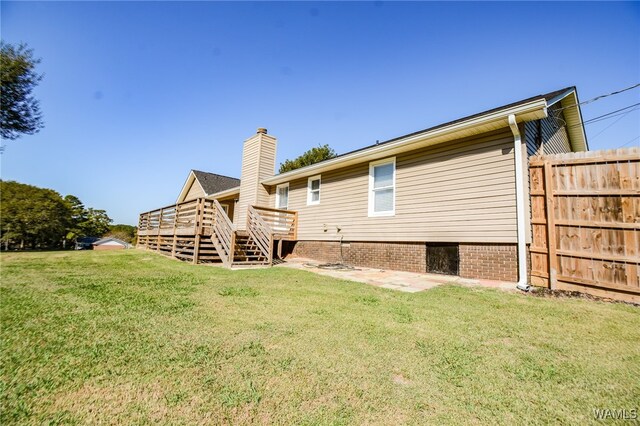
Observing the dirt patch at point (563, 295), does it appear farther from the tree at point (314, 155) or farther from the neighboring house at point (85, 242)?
the neighboring house at point (85, 242)

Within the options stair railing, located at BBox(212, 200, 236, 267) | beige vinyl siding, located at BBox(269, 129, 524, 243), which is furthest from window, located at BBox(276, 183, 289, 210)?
stair railing, located at BBox(212, 200, 236, 267)

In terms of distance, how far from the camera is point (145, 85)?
38.9 ft

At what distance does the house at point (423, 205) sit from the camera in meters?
6.16

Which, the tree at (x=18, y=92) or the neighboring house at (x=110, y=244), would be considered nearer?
the tree at (x=18, y=92)

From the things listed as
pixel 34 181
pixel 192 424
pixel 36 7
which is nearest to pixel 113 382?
pixel 192 424

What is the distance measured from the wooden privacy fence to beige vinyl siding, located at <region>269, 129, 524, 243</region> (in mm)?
552

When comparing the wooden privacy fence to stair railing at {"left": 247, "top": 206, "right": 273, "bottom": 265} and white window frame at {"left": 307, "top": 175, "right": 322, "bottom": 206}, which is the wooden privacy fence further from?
white window frame at {"left": 307, "top": 175, "right": 322, "bottom": 206}

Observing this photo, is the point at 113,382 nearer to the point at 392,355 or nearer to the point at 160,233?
the point at 392,355

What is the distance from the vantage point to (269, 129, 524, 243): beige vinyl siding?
633cm

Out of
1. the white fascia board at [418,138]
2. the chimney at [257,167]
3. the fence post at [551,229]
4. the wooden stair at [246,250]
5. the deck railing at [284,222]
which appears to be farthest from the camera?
the chimney at [257,167]

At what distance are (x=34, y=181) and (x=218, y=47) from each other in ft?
124

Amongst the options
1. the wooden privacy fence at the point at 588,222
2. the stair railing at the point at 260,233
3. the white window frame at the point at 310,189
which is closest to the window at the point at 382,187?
the white window frame at the point at 310,189

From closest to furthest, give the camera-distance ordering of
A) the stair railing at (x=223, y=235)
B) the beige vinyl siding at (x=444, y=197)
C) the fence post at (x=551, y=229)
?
the fence post at (x=551, y=229)
the beige vinyl siding at (x=444, y=197)
the stair railing at (x=223, y=235)

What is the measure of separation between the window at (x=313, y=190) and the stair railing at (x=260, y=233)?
2.48 metres
